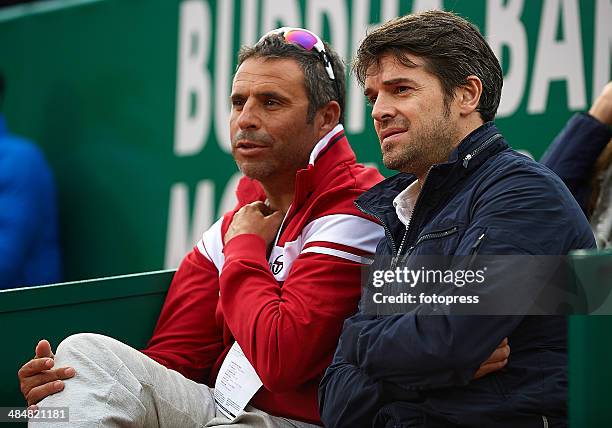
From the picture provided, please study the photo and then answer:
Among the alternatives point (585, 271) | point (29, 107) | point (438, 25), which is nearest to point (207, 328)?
point (438, 25)

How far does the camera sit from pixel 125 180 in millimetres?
5797

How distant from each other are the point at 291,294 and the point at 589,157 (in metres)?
1.18

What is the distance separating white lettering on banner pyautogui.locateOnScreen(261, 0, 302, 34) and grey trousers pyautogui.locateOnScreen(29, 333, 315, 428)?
2.38 metres

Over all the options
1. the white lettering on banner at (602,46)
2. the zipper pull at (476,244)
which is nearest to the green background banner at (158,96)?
the white lettering on banner at (602,46)

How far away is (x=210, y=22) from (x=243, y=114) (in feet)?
7.60

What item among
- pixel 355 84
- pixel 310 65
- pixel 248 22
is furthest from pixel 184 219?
pixel 310 65

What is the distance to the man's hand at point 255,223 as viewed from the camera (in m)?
3.05

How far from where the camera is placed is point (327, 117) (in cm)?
325

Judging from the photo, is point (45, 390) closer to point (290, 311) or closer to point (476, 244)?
point (290, 311)

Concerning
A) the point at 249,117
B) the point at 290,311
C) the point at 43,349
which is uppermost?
the point at 249,117

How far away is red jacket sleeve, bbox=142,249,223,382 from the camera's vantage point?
3229 mm

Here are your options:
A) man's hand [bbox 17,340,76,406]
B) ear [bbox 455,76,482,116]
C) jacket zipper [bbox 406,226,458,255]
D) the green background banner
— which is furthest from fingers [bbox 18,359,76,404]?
the green background banner

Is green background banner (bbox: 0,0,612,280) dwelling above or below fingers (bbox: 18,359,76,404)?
above

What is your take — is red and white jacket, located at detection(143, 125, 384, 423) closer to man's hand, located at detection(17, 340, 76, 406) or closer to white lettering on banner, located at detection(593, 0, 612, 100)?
man's hand, located at detection(17, 340, 76, 406)
